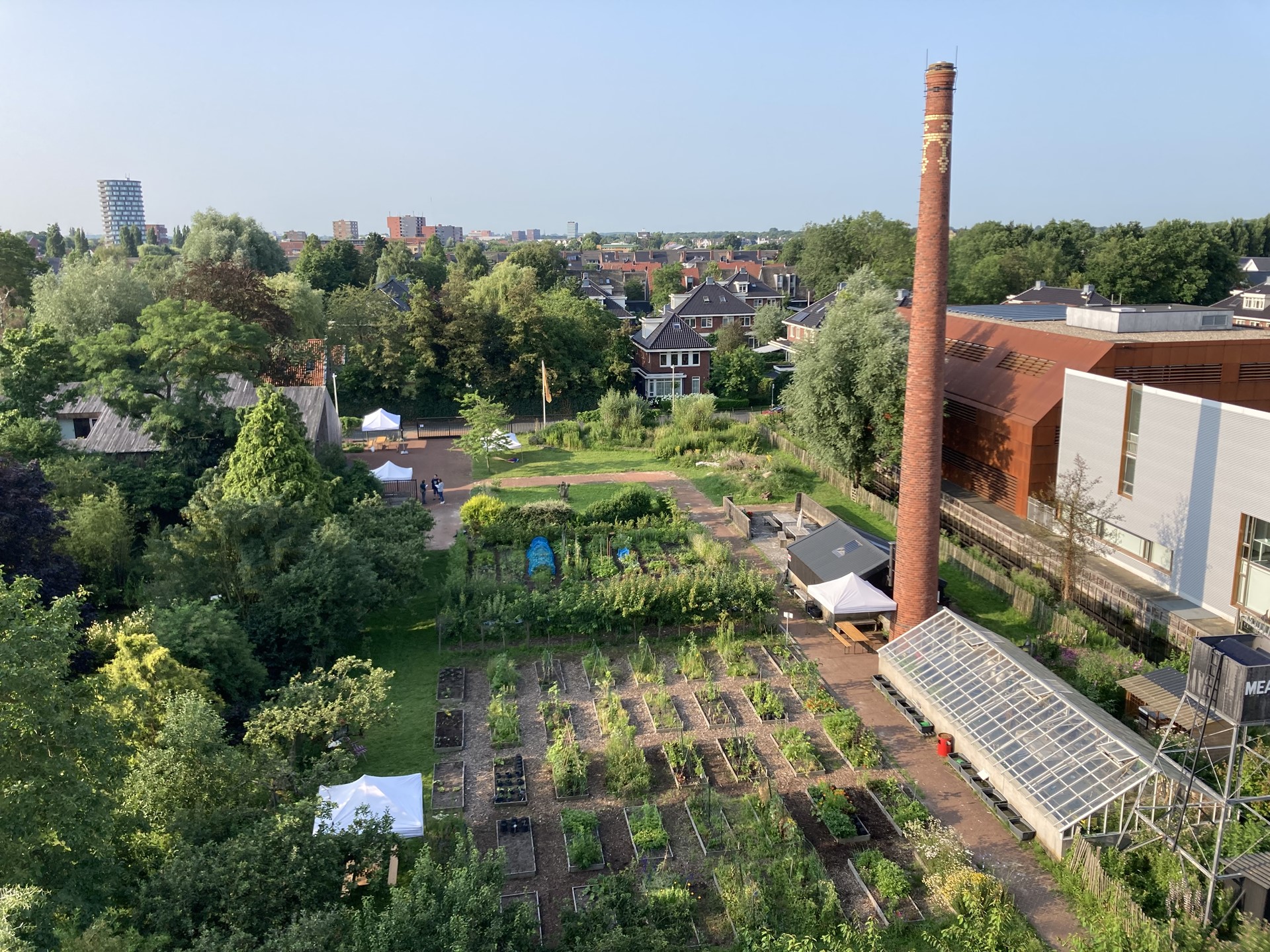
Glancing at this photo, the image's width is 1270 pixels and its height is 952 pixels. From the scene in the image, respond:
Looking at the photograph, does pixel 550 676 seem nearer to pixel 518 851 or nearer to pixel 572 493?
pixel 518 851

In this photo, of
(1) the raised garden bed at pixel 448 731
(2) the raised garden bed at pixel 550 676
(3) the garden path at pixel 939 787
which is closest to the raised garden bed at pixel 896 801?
(3) the garden path at pixel 939 787

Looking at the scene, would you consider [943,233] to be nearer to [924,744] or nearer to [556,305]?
[924,744]

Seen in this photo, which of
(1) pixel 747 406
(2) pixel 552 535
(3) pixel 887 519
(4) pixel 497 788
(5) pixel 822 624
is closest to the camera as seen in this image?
(4) pixel 497 788

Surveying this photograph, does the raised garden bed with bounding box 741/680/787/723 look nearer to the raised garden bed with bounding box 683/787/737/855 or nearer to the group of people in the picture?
the raised garden bed with bounding box 683/787/737/855

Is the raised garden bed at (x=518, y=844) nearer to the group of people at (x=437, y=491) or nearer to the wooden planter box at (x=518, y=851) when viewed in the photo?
the wooden planter box at (x=518, y=851)

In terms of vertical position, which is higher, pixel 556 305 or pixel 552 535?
pixel 556 305

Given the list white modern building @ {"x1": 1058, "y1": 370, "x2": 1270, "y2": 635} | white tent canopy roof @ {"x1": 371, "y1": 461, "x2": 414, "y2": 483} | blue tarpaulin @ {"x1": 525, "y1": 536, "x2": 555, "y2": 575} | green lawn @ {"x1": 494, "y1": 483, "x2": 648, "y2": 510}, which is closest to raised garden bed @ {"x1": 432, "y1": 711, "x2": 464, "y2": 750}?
blue tarpaulin @ {"x1": 525, "y1": 536, "x2": 555, "y2": 575}

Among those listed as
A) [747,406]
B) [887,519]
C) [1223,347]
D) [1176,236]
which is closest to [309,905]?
[887,519]
